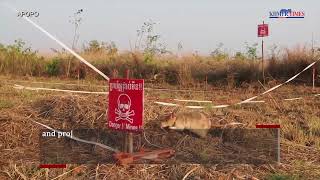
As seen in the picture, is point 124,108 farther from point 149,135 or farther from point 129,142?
point 149,135

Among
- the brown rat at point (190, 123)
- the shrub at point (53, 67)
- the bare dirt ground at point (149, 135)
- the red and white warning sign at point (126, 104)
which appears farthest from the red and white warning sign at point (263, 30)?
the red and white warning sign at point (126, 104)

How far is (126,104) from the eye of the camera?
166 inches

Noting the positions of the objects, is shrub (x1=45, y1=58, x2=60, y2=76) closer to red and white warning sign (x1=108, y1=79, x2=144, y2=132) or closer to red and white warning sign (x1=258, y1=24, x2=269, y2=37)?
red and white warning sign (x1=258, y1=24, x2=269, y2=37)

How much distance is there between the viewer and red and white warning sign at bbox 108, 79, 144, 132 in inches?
164

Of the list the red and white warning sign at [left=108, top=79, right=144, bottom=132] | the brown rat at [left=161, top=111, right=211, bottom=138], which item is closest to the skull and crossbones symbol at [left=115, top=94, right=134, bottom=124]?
the red and white warning sign at [left=108, top=79, right=144, bottom=132]

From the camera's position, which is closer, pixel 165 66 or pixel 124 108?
pixel 124 108

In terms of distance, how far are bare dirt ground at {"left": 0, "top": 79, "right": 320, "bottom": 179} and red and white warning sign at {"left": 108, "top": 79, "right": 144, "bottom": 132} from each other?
1.32 ft

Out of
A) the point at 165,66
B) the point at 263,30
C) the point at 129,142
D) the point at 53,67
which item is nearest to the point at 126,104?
the point at 129,142

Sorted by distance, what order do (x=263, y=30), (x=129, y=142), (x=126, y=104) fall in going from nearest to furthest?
(x=126, y=104) → (x=129, y=142) → (x=263, y=30)

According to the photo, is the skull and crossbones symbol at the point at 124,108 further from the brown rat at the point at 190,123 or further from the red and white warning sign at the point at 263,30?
the red and white warning sign at the point at 263,30

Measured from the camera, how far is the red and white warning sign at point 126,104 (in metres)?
4.16

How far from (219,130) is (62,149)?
1516 mm

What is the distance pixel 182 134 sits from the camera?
206 inches

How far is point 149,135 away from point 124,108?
1012mm
